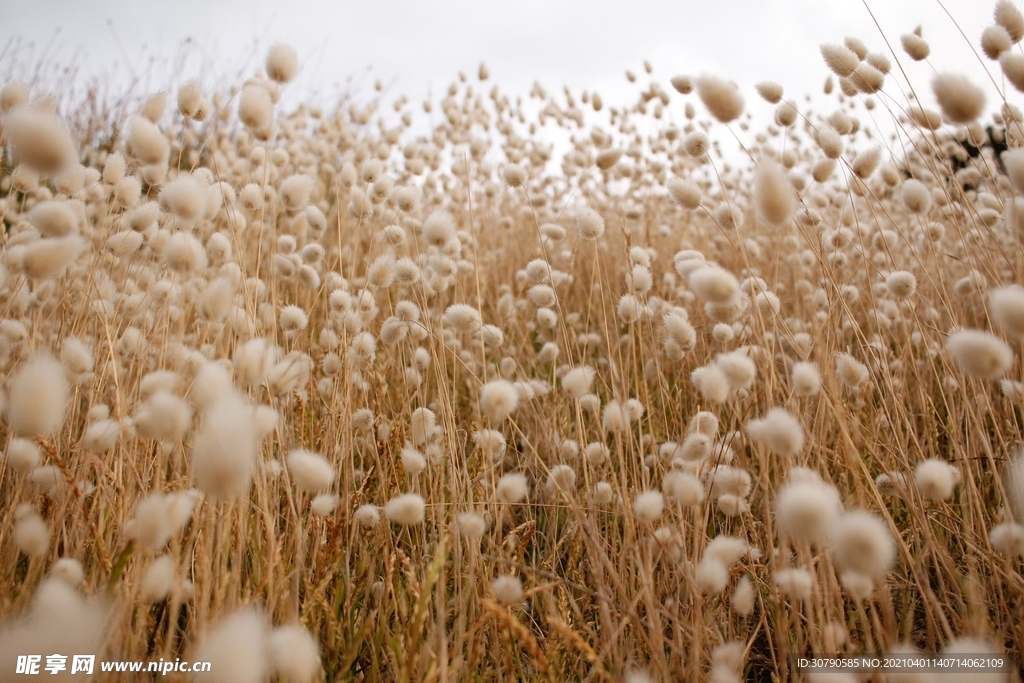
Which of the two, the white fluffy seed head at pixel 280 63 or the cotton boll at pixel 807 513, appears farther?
the white fluffy seed head at pixel 280 63

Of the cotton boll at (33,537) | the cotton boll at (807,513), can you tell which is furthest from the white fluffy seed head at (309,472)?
the cotton boll at (807,513)

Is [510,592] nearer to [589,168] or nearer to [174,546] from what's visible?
[174,546]

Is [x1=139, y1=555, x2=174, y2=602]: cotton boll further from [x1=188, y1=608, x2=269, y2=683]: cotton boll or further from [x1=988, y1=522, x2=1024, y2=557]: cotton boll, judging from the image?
[x1=988, y1=522, x2=1024, y2=557]: cotton boll

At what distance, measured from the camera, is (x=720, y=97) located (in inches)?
39.8

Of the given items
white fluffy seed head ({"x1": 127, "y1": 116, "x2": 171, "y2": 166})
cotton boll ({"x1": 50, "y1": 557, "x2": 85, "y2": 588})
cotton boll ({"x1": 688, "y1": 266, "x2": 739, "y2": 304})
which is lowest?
cotton boll ({"x1": 50, "y1": 557, "x2": 85, "y2": 588})

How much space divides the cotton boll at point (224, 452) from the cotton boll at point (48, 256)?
45 centimetres

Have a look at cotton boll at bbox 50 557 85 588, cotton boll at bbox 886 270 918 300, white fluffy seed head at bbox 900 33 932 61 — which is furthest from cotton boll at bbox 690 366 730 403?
white fluffy seed head at bbox 900 33 932 61

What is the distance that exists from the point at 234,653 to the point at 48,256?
25.4 inches

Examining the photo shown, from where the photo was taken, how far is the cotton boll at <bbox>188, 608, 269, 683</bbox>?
553 mm

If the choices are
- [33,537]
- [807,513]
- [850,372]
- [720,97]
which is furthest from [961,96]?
[33,537]

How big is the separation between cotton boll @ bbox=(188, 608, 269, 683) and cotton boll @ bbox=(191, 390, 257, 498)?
5.0 inches

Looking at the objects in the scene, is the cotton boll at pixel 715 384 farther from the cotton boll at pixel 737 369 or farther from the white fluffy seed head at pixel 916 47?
the white fluffy seed head at pixel 916 47

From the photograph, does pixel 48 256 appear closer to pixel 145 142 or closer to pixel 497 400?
pixel 145 142

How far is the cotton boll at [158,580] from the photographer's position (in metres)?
0.73
